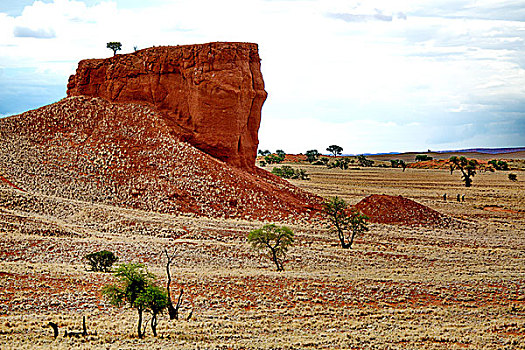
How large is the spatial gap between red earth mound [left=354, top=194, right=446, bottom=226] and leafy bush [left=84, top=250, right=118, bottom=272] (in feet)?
74.0

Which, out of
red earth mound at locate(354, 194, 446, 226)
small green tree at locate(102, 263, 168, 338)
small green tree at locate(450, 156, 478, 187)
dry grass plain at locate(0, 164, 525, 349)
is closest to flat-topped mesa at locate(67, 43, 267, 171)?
dry grass plain at locate(0, 164, 525, 349)

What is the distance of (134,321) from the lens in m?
19.8

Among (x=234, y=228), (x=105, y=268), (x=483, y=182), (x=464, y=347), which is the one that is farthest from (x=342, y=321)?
(x=483, y=182)

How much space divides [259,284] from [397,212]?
2159 centimetres

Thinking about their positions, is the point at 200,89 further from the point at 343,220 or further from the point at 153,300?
the point at 153,300

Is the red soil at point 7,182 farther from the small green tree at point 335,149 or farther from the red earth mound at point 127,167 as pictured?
the small green tree at point 335,149

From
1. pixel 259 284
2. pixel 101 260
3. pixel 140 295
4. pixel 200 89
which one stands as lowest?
pixel 259 284

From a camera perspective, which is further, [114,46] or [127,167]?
[114,46]

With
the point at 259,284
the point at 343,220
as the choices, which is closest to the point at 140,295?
the point at 259,284

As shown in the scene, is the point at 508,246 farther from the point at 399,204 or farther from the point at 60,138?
the point at 60,138

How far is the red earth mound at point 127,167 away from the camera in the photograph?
40.2 m

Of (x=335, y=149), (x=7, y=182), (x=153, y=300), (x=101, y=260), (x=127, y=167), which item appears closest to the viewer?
(x=153, y=300)

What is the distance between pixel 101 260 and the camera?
26359 millimetres

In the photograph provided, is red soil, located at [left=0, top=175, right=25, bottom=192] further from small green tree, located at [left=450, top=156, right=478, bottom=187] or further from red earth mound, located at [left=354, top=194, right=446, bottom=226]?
small green tree, located at [left=450, top=156, right=478, bottom=187]
